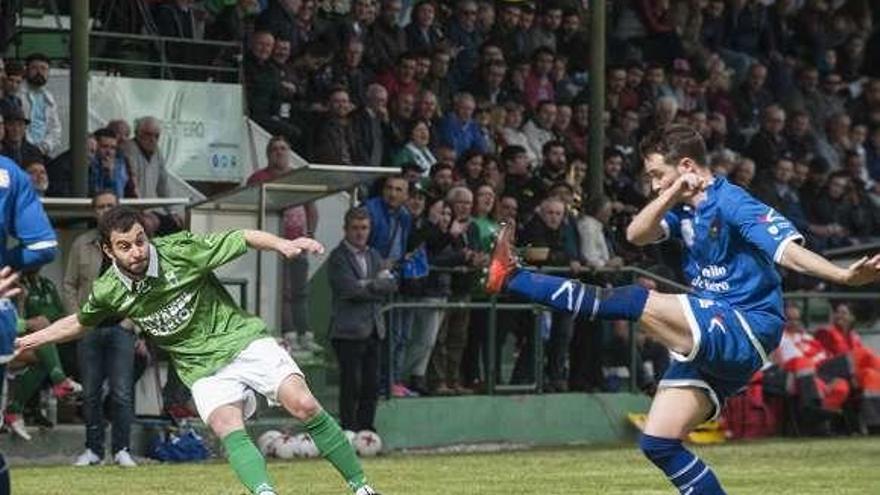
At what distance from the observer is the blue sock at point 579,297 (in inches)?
412

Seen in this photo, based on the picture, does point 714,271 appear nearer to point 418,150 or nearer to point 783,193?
point 418,150

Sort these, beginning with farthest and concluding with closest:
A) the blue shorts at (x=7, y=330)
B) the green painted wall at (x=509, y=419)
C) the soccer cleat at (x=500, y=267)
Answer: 1. the green painted wall at (x=509, y=419)
2. the soccer cleat at (x=500, y=267)
3. the blue shorts at (x=7, y=330)

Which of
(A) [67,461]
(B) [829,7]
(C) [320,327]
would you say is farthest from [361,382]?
(B) [829,7]

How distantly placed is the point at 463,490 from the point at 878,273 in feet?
15.4

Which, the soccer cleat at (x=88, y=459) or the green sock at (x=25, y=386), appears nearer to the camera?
the soccer cleat at (x=88, y=459)

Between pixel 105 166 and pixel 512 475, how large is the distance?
4.81 metres

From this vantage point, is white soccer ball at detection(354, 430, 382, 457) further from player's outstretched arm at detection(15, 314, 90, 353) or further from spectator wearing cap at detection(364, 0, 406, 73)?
player's outstretched arm at detection(15, 314, 90, 353)

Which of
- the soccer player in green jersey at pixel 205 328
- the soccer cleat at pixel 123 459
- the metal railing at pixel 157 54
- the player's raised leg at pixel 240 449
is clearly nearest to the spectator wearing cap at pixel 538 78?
the metal railing at pixel 157 54

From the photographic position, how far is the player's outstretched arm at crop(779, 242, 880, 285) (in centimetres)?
1024

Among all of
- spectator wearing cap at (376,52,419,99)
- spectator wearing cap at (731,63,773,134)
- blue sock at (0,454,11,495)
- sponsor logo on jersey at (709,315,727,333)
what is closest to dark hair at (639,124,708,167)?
sponsor logo on jersey at (709,315,727,333)

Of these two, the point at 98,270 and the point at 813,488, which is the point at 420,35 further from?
the point at 813,488

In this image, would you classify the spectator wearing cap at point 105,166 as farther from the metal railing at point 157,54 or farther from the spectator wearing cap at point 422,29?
the spectator wearing cap at point 422,29

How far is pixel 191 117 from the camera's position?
20.9m

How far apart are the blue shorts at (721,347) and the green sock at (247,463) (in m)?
1.94
